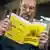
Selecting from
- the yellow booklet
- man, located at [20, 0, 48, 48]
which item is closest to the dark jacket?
the yellow booklet

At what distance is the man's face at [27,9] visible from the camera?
2.78 ft

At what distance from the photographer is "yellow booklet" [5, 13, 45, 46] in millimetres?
780

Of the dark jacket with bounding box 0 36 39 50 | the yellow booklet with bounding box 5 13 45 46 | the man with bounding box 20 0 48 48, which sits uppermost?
the man with bounding box 20 0 48 48

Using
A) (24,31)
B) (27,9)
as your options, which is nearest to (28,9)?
(27,9)

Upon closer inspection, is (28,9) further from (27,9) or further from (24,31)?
(24,31)

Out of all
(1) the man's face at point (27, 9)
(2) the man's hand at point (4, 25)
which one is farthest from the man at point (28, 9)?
(2) the man's hand at point (4, 25)

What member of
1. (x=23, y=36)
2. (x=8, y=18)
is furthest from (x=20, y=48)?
(x=8, y=18)

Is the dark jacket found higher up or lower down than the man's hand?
lower down

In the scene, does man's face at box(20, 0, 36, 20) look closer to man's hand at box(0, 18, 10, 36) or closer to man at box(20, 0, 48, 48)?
man at box(20, 0, 48, 48)

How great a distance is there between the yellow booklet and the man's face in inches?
2.3

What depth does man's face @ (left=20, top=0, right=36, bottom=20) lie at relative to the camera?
0.85 m

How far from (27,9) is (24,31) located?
146 mm

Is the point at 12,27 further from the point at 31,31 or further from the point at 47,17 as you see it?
the point at 47,17

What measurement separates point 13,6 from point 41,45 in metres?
0.29
